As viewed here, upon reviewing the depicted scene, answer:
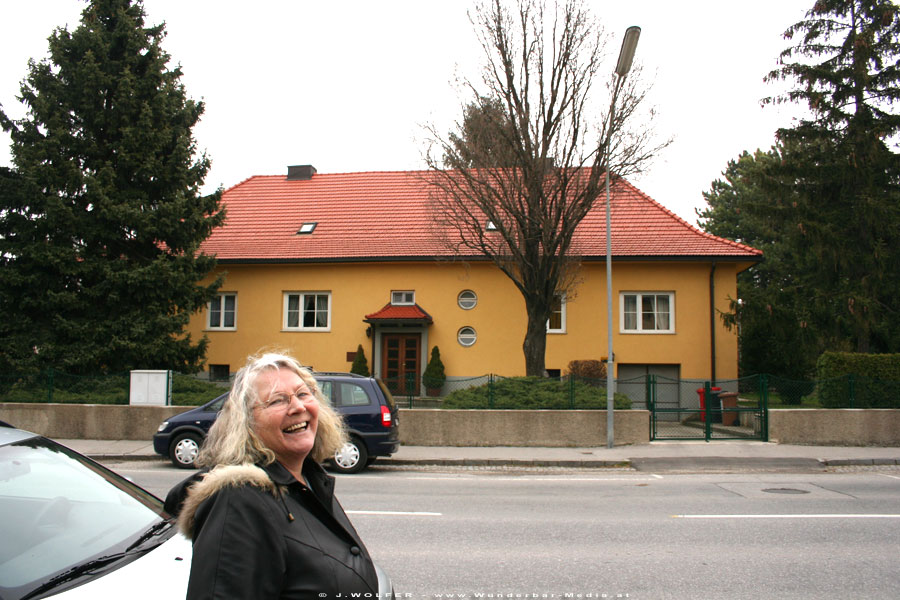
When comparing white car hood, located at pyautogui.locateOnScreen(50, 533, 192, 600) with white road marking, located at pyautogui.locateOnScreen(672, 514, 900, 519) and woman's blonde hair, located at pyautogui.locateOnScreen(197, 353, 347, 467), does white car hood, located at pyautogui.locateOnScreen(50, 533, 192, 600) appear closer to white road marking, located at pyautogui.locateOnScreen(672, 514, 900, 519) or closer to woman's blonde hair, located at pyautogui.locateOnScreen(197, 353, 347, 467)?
woman's blonde hair, located at pyautogui.locateOnScreen(197, 353, 347, 467)

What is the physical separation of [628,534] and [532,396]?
8252 mm

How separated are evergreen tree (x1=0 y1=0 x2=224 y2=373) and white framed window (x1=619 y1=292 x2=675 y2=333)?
14.0 meters

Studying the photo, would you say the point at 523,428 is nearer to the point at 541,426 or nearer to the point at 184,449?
the point at 541,426

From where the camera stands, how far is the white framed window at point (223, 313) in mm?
24625

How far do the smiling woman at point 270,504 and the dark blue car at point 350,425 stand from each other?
953cm

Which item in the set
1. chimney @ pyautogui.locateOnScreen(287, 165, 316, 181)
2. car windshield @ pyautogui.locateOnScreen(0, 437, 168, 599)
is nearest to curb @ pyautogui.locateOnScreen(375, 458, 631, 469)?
car windshield @ pyautogui.locateOnScreen(0, 437, 168, 599)

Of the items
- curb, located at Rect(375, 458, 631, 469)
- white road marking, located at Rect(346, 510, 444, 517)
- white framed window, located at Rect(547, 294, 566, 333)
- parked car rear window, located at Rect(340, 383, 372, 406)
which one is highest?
white framed window, located at Rect(547, 294, 566, 333)

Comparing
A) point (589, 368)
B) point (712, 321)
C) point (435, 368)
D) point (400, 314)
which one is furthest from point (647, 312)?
point (400, 314)

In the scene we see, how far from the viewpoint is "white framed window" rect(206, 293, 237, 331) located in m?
24.6

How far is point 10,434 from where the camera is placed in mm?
3451

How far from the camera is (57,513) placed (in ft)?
10.3

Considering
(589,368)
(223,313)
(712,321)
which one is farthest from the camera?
(223,313)

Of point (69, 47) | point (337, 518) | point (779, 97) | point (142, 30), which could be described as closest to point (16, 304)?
point (69, 47)

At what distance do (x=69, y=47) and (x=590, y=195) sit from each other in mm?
15229
